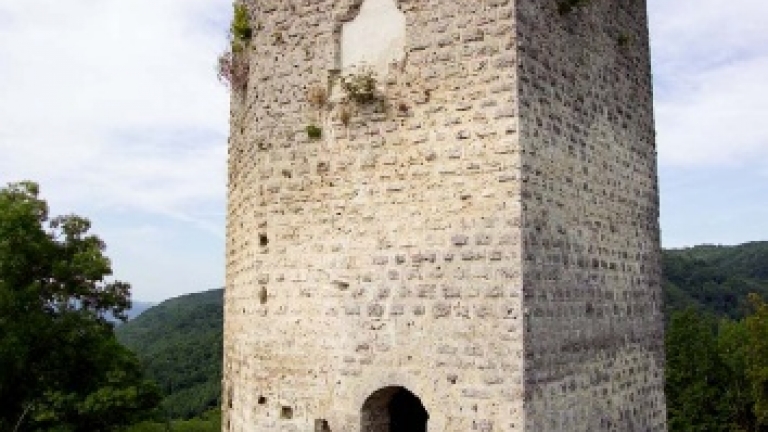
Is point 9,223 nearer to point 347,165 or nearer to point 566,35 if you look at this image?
point 347,165

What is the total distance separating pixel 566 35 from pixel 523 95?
1.19 metres

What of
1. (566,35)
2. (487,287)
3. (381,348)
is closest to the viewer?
(487,287)

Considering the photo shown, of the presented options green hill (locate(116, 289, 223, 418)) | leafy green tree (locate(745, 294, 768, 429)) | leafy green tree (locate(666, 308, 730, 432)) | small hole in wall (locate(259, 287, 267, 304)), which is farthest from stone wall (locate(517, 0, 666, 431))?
leafy green tree (locate(666, 308, 730, 432))

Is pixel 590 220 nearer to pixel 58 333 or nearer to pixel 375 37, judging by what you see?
pixel 375 37

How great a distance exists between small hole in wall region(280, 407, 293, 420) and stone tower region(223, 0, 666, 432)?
11mm

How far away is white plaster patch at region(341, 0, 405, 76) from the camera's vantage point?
661 centimetres

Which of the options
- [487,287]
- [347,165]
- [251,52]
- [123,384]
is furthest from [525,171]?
[123,384]

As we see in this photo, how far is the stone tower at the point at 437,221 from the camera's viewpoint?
593cm

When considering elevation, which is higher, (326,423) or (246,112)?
(246,112)

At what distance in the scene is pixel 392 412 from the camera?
23.6 ft

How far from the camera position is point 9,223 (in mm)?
15812

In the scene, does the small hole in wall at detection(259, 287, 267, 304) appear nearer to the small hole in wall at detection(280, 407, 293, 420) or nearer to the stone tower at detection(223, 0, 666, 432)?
the stone tower at detection(223, 0, 666, 432)

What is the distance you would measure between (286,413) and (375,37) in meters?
3.68

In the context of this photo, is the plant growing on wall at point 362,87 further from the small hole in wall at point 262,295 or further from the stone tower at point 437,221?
the small hole in wall at point 262,295
